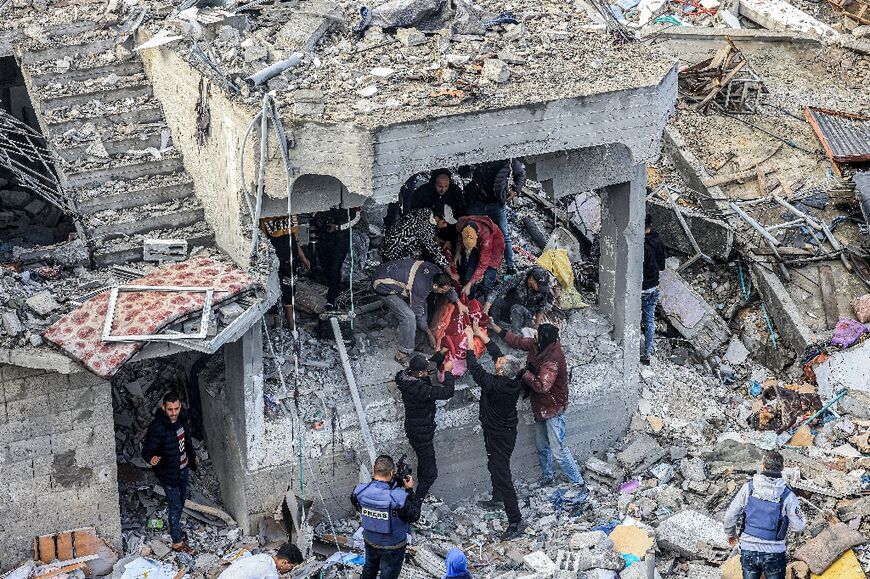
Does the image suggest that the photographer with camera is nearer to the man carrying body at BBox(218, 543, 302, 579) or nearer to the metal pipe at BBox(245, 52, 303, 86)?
the man carrying body at BBox(218, 543, 302, 579)

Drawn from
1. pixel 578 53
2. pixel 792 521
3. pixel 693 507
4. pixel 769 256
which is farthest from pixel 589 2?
pixel 792 521

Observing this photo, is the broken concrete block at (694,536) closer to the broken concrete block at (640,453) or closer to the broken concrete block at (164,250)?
the broken concrete block at (640,453)

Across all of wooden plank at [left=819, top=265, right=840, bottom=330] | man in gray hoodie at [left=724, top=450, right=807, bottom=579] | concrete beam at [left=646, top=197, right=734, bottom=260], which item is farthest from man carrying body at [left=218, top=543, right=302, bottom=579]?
concrete beam at [left=646, top=197, right=734, bottom=260]

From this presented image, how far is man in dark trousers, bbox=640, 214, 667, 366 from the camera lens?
14578mm

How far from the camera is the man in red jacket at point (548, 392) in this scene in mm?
12648

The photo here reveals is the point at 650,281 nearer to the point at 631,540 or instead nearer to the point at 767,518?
the point at 631,540

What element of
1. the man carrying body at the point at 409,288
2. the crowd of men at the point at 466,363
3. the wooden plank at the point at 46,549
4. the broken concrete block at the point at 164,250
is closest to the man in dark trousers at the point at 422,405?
the crowd of men at the point at 466,363

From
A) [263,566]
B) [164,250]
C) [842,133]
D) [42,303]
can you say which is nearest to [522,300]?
[164,250]

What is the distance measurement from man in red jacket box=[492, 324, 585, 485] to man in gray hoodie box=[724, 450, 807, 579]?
2656 mm

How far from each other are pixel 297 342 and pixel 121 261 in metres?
1.93

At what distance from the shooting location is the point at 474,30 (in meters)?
13.5

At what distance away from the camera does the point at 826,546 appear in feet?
37.3

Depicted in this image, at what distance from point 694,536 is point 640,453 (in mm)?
1713

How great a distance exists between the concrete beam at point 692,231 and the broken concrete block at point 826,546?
570 cm
